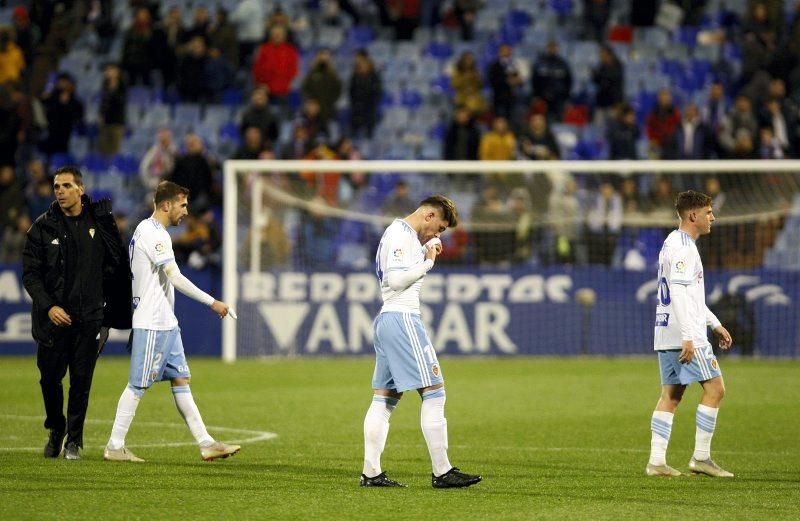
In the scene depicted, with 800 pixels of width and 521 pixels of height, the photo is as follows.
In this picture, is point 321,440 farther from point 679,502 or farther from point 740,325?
point 740,325

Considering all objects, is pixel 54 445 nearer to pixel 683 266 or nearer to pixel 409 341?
pixel 409 341

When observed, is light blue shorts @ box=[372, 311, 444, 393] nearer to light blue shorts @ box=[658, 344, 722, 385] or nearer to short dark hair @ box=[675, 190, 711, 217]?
light blue shorts @ box=[658, 344, 722, 385]

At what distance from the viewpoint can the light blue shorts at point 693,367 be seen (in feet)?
31.8

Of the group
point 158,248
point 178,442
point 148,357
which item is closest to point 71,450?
point 148,357

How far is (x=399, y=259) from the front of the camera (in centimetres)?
873

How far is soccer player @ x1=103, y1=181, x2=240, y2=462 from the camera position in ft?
33.1

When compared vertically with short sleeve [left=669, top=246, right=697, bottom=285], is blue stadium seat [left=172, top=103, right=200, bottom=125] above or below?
above

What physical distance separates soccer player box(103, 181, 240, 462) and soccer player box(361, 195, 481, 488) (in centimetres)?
158

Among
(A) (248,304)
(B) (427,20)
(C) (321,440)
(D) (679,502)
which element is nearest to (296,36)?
(B) (427,20)

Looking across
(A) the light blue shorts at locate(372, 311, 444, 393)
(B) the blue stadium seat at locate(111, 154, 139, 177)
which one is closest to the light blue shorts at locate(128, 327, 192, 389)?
(A) the light blue shorts at locate(372, 311, 444, 393)

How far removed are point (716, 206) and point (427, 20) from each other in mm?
8560

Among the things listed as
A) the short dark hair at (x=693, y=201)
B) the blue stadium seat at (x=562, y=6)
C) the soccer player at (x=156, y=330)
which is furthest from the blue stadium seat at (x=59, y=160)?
the short dark hair at (x=693, y=201)

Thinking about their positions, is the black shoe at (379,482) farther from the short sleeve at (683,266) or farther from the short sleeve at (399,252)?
the short sleeve at (683,266)

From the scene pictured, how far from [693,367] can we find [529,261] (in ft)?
42.2
